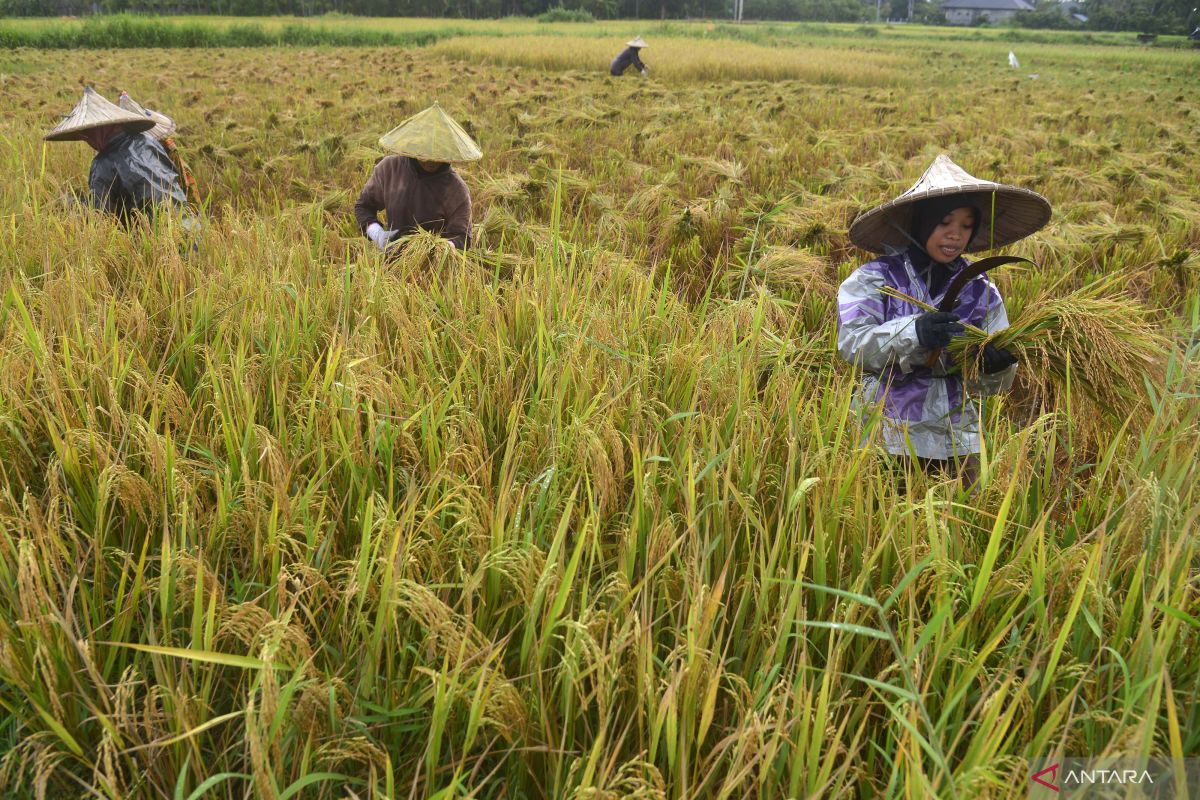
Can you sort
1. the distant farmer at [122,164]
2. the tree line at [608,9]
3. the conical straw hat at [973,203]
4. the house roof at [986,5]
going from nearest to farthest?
the conical straw hat at [973,203]
the distant farmer at [122,164]
the tree line at [608,9]
the house roof at [986,5]

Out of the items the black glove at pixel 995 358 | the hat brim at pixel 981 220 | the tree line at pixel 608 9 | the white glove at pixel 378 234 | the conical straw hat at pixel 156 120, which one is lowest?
the black glove at pixel 995 358

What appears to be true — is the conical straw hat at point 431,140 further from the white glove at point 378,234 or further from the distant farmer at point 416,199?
the white glove at point 378,234

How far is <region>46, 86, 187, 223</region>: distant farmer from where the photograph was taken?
334 centimetres

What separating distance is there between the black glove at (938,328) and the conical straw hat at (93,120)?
3586mm

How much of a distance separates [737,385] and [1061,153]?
20.6 feet

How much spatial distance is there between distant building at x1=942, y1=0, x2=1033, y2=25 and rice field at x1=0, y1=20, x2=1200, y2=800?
86906 millimetres

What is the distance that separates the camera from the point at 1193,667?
103 cm

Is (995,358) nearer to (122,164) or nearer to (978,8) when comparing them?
(122,164)

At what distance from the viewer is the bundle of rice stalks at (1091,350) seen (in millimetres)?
1449

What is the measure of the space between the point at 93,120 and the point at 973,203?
3.78 meters

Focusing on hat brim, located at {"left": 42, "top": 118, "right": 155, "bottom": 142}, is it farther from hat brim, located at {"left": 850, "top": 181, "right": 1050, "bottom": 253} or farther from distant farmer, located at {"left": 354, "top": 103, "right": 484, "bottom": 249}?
hat brim, located at {"left": 850, "top": 181, "right": 1050, "bottom": 253}

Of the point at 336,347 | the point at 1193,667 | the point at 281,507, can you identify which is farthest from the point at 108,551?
the point at 1193,667

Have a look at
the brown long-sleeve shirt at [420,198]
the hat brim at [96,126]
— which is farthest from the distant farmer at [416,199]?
the hat brim at [96,126]

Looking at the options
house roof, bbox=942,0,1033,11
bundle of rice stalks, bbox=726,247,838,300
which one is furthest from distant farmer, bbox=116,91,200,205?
house roof, bbox=942,0,1033,11
